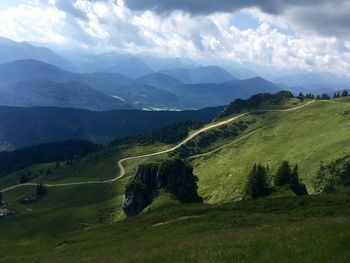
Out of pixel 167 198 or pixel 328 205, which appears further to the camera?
pixel 167 198

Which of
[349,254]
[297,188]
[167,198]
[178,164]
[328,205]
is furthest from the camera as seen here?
[178,164]

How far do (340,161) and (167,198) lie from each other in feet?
188

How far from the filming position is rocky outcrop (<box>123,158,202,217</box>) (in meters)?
136

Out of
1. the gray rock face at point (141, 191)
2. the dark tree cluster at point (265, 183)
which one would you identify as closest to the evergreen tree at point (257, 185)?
the dark tree cluster at point (265, 183)

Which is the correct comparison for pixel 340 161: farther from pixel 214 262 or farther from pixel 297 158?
pixel 214 262

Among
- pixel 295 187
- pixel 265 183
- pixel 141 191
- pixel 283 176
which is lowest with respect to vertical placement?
pixel 141 191

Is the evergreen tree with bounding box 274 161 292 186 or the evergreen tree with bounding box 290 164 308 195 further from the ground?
the evergreen tree with bounding box 274 161 292 186

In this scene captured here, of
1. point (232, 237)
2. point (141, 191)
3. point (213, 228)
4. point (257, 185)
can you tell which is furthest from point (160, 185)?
point (232, 237)

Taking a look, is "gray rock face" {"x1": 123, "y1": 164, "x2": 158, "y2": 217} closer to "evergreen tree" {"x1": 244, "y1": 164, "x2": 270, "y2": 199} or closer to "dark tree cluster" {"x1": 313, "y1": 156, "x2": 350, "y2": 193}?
"evergreen tree" {"x1": 244, "y1": 164, "x2": 270, "y2": 199}

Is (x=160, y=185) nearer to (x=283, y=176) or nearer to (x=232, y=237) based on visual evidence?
(x=283, y=176)

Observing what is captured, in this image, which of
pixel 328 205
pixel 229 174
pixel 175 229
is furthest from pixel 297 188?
pixel 229 174

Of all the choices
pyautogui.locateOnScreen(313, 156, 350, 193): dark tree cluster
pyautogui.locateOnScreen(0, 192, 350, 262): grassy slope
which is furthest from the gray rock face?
pyautogui.locateOnScreen(313, 156, 350, 193): dark tree cluster

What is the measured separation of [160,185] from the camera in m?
138

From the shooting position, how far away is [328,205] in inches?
2483
